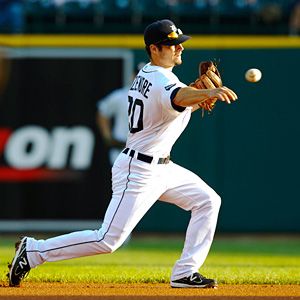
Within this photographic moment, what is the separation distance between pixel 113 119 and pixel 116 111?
0.39ft

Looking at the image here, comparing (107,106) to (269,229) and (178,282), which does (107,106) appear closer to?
(269,229)

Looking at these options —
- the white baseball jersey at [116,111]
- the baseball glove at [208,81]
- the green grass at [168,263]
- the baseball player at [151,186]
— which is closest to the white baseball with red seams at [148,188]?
the baseball player at [151,186]

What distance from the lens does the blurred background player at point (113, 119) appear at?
11.9 m

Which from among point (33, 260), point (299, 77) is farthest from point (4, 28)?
point (33, 260)

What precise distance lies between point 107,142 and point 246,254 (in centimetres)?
294

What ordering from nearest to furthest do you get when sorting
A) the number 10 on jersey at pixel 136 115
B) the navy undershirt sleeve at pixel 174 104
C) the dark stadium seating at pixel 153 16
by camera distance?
the navy undershirt sleeve at pixel 174 104, the number 10 on jersey at pixel 136 115, the dark stadium seating at pixel 153 16

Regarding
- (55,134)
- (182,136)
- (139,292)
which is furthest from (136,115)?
(55,134)

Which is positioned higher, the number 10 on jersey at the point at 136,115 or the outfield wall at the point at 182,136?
the number 10 on jersey at the point at 136,115

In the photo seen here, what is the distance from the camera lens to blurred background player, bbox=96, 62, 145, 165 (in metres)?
11.9

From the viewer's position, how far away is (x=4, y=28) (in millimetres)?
12141

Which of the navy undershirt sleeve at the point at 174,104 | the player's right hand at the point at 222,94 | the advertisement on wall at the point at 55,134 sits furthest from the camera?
the advertisement on wall at the point at 55,134

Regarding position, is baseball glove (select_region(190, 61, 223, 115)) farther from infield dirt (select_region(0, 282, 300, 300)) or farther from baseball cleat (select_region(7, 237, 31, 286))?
baseball cleat (select_region(7, 237, 31, 286))

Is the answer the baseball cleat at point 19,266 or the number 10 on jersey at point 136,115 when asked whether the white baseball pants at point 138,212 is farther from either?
the number 10 on jersey at point 136,115

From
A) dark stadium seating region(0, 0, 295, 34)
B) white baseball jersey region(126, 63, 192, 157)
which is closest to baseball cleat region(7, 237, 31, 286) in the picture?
white baseball jersey region(126, 63, 192, 157)
